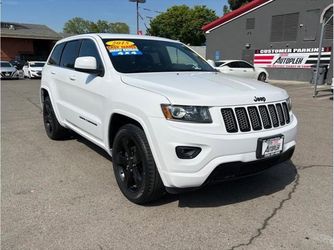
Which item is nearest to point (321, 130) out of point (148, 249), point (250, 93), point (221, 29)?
point (250, 93)

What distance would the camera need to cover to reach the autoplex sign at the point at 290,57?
2081 centimetres

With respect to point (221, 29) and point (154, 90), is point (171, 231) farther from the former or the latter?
point (221, 29)

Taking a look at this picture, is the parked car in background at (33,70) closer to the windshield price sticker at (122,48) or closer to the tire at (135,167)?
the windshield price sticker at (122,48)

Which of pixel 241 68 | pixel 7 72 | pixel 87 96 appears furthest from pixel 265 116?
pixel 7 72

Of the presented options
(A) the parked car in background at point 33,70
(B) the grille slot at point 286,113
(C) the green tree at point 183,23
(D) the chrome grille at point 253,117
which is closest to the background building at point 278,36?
(A) the parked car in background at point 33,70

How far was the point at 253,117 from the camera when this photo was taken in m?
3.28

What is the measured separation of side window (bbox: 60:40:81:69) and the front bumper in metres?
2.61

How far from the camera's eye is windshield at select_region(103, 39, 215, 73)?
418 cm

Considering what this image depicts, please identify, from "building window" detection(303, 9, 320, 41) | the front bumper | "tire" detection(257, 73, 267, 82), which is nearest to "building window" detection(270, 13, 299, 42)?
"building window" detection(303, 9, 320, 41)

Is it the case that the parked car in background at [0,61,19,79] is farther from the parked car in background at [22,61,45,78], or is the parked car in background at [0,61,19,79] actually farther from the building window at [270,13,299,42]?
the building window at [270,13,299,42]

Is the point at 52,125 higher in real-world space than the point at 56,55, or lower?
lower

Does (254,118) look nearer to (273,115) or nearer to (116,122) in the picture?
(273,115)

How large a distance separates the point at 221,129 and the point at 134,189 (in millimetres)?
1182

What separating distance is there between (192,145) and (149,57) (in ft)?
6.04
